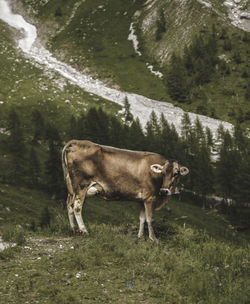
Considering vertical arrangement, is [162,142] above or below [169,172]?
A: above

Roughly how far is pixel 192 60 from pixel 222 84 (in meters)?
13.3

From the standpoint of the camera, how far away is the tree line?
5200 cm

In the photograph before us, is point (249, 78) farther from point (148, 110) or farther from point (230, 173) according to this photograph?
point (230, 173)

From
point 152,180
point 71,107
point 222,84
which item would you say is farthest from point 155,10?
point 152,180

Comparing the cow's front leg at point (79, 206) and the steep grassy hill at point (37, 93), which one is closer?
the cow's front leg at point (79, 206)

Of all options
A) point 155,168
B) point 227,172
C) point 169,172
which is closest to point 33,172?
A: point 155,168

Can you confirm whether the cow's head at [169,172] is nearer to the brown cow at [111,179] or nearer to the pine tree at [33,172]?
the brown cow at [111,179]

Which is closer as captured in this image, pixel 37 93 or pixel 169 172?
pixel 169 172

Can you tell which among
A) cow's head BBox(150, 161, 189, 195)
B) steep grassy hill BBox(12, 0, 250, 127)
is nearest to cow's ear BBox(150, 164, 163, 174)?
cow's head BBox(150, 161, 189, 195)

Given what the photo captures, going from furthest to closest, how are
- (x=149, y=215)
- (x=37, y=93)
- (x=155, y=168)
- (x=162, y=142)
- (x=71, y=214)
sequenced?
1. (x=37, y=93)
2. (x=162, y=142)
3. (x=71, y=214)
4. (x=149, y=215)
5. (x=155, y=168)

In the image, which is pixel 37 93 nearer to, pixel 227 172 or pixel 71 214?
pixel 227 172

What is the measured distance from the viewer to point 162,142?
214 ft

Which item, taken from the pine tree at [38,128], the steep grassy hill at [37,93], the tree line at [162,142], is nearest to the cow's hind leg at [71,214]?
the tree line at [162,142]

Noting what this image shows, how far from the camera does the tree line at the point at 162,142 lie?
171 feet
